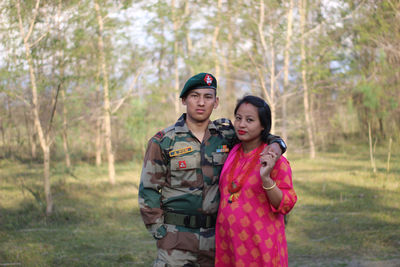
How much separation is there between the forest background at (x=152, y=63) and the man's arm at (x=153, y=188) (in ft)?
20.5

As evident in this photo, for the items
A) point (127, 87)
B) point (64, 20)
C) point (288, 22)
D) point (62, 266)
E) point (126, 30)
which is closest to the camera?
point (62, 266)

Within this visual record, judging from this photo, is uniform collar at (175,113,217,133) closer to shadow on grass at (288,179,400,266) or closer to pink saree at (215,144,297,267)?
pink saree at (215,144,297,267)

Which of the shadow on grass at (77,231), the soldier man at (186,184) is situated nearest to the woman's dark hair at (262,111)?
the soldier man at (186,184)

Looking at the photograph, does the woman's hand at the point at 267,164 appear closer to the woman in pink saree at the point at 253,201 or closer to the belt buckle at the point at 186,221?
the woman in pink saree at the point at 253,201

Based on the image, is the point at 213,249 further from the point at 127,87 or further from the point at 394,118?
the point at 394,118

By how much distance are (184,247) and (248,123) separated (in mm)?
841

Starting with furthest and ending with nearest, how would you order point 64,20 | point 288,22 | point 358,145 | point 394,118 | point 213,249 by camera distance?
1. point 358,145
2. point 394,118
3. point 288,22
4. point 64,20
5. point 213,249

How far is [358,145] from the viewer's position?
2531 cm

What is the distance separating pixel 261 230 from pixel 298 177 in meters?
12.7

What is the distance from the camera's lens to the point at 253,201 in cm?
244

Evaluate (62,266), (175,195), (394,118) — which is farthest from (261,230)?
(394,118)

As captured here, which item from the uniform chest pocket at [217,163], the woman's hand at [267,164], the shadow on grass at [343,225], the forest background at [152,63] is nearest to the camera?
the woman's hand at [267,164]

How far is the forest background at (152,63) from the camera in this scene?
9367mm

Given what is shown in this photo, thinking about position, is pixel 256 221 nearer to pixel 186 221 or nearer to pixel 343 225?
pixel 186 221
